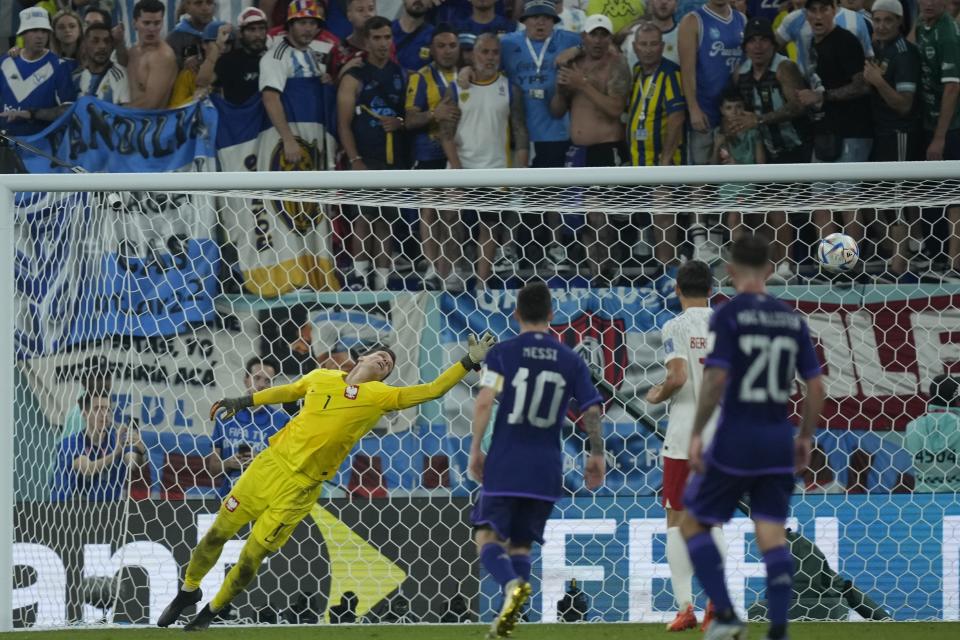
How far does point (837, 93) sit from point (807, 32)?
584 mm

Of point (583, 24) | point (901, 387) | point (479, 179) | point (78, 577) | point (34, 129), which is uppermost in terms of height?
point (583, 24)

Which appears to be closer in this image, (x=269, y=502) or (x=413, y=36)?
(x=269, y=502)

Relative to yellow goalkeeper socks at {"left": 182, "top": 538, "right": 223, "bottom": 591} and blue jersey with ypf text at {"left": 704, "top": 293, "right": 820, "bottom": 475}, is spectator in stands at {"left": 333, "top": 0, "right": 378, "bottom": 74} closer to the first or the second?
yellow goalkeeper socks at {"left": 182, "top": 538, "right": 223, "bottom": 591}

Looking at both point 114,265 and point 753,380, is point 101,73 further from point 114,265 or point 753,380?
point 753,380

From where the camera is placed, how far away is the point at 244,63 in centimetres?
1059

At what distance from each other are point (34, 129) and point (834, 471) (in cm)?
661

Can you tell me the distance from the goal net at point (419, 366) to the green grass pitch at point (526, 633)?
→ 95 cm

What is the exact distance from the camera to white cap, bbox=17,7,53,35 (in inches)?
430

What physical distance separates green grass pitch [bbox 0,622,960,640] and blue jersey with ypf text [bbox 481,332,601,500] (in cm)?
109

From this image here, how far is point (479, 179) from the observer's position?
7.48 metres

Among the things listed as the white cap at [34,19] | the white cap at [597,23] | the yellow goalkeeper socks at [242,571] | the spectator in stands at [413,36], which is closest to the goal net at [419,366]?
the yellow goalkeeper socks at [242,571]

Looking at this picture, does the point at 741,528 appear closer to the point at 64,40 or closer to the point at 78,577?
the point at 78,577

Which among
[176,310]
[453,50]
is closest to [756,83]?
[453,50]

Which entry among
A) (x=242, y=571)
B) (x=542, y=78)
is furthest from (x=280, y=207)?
(x=242, y=571)
